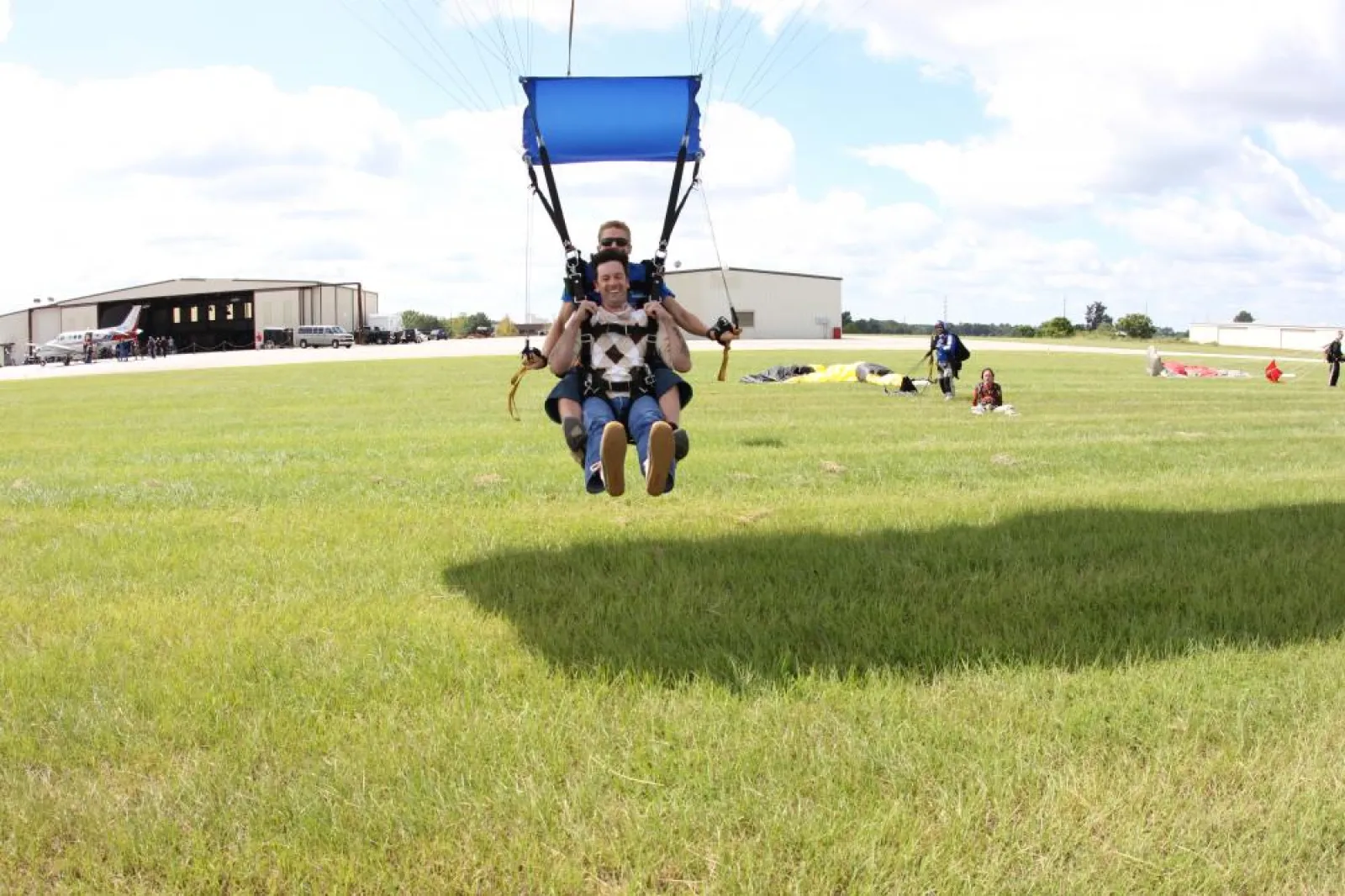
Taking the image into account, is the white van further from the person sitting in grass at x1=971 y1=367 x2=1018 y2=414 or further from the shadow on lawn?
the shadow on lawn

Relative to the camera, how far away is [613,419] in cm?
766

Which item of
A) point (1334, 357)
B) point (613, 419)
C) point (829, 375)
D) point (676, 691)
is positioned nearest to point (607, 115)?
point (613, 419)

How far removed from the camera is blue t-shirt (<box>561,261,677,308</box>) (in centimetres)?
816

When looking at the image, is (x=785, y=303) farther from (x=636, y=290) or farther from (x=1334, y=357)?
(x=636, y=290)

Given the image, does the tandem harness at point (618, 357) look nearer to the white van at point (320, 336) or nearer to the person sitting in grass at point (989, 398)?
the person sitting in grass at point (989, 398)

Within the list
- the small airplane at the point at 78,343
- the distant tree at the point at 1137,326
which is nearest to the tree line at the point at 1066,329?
the distant tree at the point at 1137,326

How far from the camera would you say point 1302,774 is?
14.1ft

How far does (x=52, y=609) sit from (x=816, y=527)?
17.4ft

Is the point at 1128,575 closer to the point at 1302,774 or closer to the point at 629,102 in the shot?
the point at 1302,774

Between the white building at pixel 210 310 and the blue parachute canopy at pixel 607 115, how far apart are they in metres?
79.5

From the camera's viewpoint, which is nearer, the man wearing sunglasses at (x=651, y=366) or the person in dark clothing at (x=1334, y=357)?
the man wearing sunglasses at (x=651, y=366)

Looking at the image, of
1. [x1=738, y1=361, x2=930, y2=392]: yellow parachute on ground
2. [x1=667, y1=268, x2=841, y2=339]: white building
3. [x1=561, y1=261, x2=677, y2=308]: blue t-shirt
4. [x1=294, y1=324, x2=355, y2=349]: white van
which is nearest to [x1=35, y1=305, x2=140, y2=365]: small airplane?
[x1=294, y1=324, x2=355, y2=349]: white van

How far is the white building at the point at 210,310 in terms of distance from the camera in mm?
87125

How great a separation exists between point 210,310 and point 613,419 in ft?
289
